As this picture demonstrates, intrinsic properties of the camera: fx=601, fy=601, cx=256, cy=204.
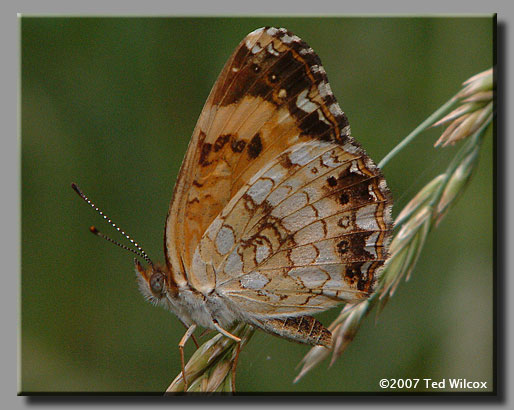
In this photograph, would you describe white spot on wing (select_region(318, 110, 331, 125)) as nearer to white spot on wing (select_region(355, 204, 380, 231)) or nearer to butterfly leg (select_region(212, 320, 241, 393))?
white spot on wing (select_region(355, 204, 380, 231))

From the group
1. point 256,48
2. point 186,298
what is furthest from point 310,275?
point 256,48

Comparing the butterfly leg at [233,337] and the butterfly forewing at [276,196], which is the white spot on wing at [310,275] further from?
the butterfly leg at [233,337]

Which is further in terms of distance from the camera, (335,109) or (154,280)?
(154,280)

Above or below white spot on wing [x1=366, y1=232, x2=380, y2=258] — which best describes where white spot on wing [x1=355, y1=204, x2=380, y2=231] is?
above

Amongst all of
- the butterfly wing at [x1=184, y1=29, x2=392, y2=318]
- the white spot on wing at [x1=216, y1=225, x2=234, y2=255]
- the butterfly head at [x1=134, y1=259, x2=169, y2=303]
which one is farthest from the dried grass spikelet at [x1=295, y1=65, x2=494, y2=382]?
the butterfly head at [x1=134, y1=259, x2=169, y2=303]

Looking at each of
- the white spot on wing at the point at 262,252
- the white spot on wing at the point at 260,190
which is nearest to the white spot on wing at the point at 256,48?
the white spot on wing at the point at 260,190

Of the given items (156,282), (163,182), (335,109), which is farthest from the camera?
(163,182)

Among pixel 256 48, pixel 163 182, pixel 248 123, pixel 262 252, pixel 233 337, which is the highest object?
pixel 256 48

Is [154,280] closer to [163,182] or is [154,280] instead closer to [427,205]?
[163,182]
